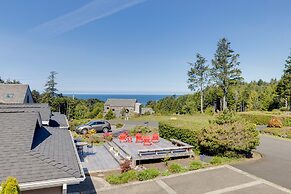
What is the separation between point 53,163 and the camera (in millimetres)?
7672

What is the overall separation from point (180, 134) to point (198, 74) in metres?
35.0

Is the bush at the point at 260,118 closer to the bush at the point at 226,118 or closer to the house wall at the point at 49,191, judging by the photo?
the bush at the point at 226,118

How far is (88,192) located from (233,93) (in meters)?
64.2

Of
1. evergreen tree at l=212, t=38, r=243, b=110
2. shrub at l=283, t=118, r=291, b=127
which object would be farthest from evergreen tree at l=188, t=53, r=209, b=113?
shrub at l=283, t=118, r=291, b=127

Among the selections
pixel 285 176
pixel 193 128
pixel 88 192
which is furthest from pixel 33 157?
pixel 193 128

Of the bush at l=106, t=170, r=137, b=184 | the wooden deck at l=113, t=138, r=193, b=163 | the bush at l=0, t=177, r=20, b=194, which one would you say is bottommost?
the bush at l=106, t=170, r=137, b=184

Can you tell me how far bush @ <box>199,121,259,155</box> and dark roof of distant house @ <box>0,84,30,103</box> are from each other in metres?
28.5

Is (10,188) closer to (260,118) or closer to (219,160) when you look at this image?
(219,160)

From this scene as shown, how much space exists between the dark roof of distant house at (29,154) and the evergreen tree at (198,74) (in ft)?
151

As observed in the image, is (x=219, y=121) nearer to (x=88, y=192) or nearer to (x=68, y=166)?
(x=88, y=192)

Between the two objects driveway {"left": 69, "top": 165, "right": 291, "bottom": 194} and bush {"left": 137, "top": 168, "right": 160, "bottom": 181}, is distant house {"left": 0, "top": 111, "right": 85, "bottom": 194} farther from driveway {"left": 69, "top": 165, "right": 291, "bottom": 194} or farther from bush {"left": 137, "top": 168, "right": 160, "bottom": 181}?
bush {"left": 137, "top": 168, "right": 160, "bottom": 181}

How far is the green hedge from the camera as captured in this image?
18828mm

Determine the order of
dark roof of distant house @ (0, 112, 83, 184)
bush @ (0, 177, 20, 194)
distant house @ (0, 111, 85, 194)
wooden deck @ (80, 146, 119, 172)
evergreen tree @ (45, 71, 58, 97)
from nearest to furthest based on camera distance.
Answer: bush @ (0, 177, 20, 194)
distant house @ (0, 111, 85, 194)
dark roof of distant house @ (0, 112, 83, 184)
wooden deck @ (80, 146, 119, 172)
evergreen tree @ (45, 71, 58, 97)

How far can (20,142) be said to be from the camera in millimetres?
8367
